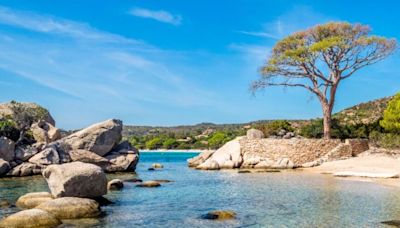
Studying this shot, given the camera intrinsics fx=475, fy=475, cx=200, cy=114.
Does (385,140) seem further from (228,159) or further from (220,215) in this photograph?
(220,215)

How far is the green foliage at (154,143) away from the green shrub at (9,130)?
8705 centimetres

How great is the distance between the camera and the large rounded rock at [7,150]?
40375mm

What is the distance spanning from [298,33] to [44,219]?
131ft

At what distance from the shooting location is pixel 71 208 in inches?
692

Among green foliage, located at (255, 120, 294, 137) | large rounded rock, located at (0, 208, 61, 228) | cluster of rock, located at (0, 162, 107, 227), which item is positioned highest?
green foliage, located at (255, 120, 294, 137)

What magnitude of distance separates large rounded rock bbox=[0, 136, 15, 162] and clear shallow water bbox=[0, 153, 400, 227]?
391 inches

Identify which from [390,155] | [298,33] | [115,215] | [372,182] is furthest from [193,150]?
[115,215]

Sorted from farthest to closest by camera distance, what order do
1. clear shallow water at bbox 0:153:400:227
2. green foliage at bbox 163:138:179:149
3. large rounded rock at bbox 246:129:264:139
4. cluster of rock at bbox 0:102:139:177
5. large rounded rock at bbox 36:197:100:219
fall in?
green foliage at bbox 163:138:179:149, large rounded rock at bbox 246:129:264:139, cluster of rock at bbox 0:102:139:177, large rounded rock at bbox 36:197:100:219, clear shallow water at bbox 0:153:400:227

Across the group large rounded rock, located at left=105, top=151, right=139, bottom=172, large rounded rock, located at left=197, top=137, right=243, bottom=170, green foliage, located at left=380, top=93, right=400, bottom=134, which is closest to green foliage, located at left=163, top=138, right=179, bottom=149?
large rounded rock, located at left=197, top=137, right=243, bottom=170

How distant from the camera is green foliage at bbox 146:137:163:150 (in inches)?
5285

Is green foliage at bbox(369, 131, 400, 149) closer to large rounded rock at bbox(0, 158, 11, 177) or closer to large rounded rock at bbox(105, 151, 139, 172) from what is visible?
large rounded rock at bbox(105, 151, 139, 172)

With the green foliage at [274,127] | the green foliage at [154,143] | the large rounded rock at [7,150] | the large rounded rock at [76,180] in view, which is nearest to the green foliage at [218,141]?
the green foliage at [154,143]

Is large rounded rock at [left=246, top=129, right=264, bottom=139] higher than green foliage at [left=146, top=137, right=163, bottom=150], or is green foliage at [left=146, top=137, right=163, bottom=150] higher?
green foliage at [left=146, top=137, right=163, bottom=150]

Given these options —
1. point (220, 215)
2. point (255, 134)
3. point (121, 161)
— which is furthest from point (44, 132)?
point (220, 215)
